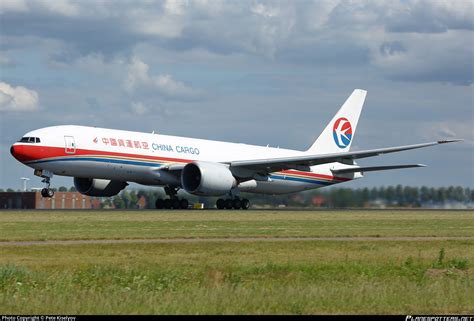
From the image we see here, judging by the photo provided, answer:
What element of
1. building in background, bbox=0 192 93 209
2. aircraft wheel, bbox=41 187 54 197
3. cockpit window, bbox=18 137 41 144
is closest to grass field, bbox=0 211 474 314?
aircraft wheel, bbox=41 187 54 197

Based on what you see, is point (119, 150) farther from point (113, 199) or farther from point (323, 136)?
point (323, 136)

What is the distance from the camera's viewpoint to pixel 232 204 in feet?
186

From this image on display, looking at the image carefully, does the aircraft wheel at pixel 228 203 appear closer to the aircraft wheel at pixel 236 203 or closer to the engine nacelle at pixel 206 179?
the aircraft wheel at pixel 236 203

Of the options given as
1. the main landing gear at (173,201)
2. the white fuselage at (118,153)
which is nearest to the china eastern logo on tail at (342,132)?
the white fuselage at (118,153)

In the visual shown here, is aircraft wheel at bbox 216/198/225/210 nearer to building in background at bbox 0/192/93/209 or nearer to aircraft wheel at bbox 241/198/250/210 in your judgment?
aircraft wheel at bbox 241/198/250/210

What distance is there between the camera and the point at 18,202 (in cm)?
7956

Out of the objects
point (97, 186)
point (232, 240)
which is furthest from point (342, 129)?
point (232, 240)

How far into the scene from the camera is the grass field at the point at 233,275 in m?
14.9

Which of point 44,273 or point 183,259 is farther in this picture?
point 183,259

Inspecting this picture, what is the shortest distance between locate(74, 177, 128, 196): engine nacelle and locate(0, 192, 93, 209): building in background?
782 inches

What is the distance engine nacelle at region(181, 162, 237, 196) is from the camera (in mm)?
51281

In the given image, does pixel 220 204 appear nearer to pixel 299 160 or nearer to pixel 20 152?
pixel 299 160

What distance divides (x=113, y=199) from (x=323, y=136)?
16.9 meters

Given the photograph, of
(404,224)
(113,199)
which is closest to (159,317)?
(404,224)
